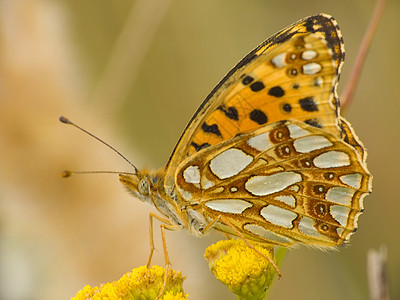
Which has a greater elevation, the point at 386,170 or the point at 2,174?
the point at 386,170

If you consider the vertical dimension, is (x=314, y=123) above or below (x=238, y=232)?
above

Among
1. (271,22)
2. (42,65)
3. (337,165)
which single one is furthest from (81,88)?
(337,165)

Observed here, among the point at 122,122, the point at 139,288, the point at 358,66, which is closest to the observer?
the point at 139,288

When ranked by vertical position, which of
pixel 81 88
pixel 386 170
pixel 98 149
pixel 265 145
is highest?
pixel 265 145

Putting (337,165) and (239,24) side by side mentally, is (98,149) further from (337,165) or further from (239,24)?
(337,165)

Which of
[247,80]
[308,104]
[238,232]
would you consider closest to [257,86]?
[247,80]

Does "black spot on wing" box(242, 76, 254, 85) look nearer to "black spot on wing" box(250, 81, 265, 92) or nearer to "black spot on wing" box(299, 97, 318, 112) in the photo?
"black spot on wing" box(250, 81, 265, 92)

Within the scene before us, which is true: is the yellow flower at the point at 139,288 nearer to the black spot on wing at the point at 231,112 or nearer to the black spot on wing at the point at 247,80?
the black spot on wing at the point at 231,112

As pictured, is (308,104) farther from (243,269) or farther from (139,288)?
(139,288)
